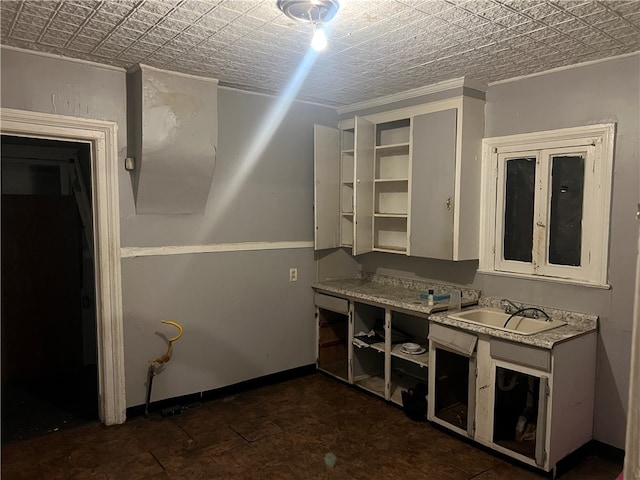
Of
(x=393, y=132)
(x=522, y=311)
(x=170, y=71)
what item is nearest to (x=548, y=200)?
(x=522, y=311)

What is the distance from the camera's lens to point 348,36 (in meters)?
2.43

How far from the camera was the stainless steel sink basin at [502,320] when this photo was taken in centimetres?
297

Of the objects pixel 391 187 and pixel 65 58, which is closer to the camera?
pixel 65 58

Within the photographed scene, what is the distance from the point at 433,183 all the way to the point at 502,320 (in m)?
1.14

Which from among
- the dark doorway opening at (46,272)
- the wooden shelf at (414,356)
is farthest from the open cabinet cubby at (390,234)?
the dark doorway opening at (46,272)

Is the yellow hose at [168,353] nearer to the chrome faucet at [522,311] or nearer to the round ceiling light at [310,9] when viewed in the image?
the round ceiling light at [310,9]

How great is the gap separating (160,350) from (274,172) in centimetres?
Answer: 173

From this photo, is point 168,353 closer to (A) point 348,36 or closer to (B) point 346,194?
(B) point 346,194

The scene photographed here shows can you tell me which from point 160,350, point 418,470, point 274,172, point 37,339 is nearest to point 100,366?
→ point 160,350

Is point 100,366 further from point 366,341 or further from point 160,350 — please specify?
point 366,341

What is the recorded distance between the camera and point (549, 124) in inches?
121

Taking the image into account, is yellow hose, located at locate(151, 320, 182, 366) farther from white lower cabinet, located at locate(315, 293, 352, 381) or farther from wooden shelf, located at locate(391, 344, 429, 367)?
wooden shelf, located at locate(391, 344, 429, 367)

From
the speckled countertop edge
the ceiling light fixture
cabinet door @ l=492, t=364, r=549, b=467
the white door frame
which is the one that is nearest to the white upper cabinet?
the speckled countertop edge

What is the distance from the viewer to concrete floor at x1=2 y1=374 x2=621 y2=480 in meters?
2.66
